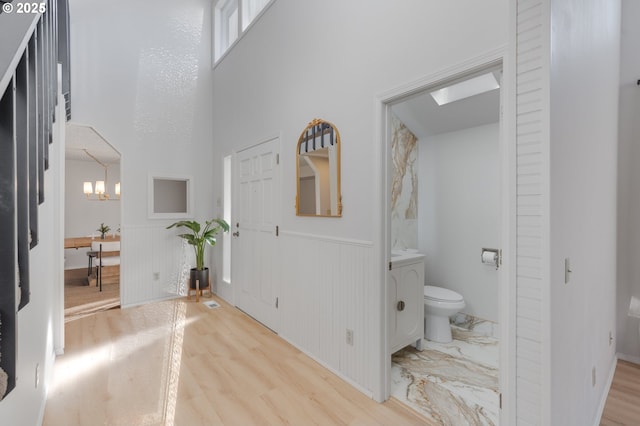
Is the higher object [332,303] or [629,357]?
[332,303]

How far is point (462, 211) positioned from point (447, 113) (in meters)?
1.07

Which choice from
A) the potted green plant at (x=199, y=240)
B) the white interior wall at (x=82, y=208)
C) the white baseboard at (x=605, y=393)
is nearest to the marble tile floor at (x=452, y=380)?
the white baseboard at (x=605, y=393)

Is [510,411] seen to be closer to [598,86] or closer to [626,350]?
[598,86]

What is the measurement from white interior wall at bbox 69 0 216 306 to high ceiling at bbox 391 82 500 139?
2679 mm

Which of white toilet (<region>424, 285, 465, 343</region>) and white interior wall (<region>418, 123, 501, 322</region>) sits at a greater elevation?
white interior wall (<region>418, 123, 501, 322</region>)

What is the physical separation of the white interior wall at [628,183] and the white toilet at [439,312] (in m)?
1.40

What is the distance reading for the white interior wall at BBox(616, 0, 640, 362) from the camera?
2.72 meters

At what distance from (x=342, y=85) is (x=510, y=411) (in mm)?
2118

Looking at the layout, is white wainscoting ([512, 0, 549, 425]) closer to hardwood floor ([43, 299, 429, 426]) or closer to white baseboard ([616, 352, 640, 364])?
hardwood floor ([43, 299, 429, 426])

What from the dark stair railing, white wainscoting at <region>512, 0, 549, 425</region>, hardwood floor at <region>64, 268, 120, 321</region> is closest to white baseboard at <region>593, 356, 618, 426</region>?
white wainscoting at <region>512, 0, 549, 425</region>

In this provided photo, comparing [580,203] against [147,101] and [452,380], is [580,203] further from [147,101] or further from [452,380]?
[147,101]

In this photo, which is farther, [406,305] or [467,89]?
[467,89]

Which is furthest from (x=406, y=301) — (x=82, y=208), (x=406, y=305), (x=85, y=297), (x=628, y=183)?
(x=82, y=208)

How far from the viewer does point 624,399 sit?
2.15 meters
